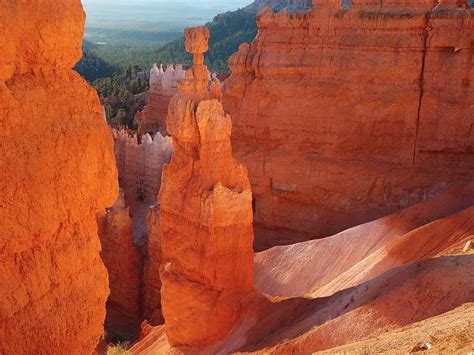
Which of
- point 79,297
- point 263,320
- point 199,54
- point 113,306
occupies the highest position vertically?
point 199,54

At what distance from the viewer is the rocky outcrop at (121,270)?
60.6 feet

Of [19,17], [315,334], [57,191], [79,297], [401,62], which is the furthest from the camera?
[401,62]

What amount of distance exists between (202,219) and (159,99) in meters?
21.4

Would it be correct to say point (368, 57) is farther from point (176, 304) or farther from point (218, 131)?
point (176, 304)

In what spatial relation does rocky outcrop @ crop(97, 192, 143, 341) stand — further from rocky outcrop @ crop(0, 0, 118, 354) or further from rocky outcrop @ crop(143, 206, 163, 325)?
rocky outcrop @ crop(0, 0, 118, 354)

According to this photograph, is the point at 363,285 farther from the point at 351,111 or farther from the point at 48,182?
the point at 351,111

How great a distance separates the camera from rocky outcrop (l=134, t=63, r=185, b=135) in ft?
106

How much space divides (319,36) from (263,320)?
10758 millimetres

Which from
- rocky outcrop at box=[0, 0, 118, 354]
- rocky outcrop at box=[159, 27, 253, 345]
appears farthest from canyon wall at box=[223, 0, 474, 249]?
rocky outcrop at box=[0, 0, 118, 354]

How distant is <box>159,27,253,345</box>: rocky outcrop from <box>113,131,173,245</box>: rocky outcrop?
7.91 metres

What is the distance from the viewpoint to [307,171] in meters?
20.1

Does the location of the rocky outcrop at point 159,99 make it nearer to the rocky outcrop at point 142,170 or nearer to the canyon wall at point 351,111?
the rocky outcrop at point 142,170

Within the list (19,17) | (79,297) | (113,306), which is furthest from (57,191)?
(113,306)

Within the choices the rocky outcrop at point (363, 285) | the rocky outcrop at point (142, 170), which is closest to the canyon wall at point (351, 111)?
the rocky outcrop at point (363, 285)
